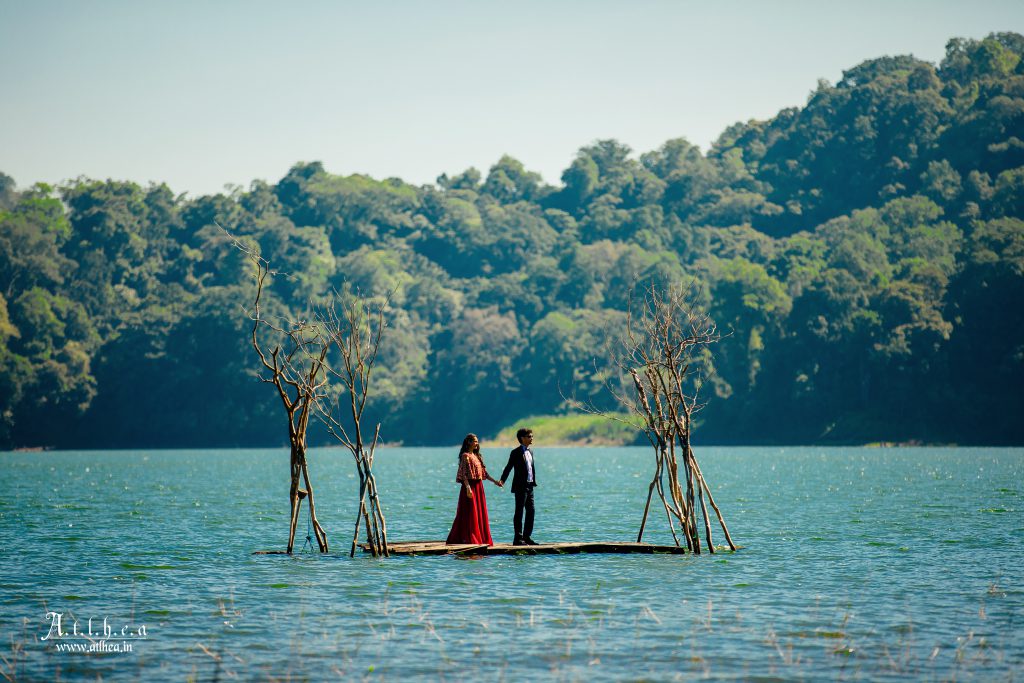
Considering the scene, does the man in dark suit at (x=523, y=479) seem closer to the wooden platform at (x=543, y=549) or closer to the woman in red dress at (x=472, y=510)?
the wooden platform at (x=543, y=549)

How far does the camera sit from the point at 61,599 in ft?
70.4

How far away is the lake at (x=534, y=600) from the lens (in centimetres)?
1631

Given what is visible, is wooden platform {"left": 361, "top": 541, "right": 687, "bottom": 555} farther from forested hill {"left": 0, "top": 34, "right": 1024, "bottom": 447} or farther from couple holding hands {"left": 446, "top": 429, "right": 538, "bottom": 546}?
forested hill {"left": 0, "top": 34, "right": 1024, "bottom": 447}

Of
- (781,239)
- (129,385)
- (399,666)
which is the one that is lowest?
(399,666)

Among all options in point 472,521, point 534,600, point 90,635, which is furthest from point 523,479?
point 90,635

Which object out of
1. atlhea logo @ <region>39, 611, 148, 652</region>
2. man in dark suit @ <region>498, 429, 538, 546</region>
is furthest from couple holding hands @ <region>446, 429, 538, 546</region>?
atlhea logo @ <region>39, 611, 148, 652</region>

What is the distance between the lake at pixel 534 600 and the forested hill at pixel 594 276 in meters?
64.4

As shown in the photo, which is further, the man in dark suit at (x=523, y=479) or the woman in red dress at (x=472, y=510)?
the woman in red dress at (x=472, y=510)

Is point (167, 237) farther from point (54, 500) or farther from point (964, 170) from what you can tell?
point (54, 500)

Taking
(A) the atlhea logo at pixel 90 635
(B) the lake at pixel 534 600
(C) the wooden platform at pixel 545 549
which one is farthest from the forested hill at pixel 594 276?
(A) the atlhea logo at pixel 90 635

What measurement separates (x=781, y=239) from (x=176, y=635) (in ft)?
439

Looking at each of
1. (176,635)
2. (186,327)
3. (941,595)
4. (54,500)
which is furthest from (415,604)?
(186,327)

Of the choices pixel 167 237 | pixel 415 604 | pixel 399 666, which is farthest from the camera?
pixel 167 237

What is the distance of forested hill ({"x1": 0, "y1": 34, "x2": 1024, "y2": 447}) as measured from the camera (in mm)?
103250
